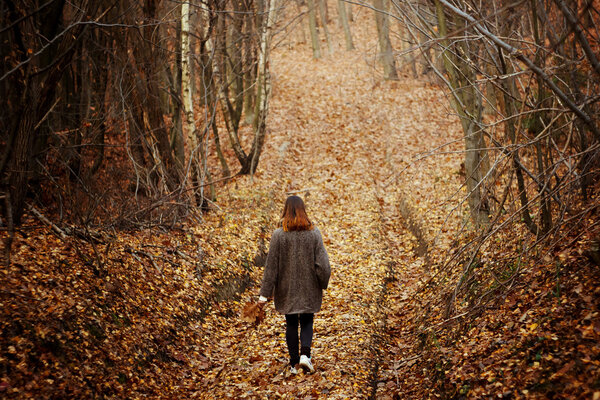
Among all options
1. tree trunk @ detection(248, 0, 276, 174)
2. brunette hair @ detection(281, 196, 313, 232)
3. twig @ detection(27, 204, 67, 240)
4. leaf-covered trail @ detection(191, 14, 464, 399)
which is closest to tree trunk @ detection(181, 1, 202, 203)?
tree trunk @ detection(248, 0, 276, 174)

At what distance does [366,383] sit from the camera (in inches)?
204

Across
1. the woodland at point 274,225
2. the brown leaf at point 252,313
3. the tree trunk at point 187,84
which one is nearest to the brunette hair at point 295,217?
the brown leaf at point 252,313

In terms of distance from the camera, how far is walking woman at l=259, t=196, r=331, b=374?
535 centimetres

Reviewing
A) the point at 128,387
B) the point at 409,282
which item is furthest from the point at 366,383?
the point at 409,282

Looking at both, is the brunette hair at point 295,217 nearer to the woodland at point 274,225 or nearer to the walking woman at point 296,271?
the walking woman at point 296,271

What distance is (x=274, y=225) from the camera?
11.5m

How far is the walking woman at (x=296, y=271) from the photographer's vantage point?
5.35m

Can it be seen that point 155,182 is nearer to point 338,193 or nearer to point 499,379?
point 338,193

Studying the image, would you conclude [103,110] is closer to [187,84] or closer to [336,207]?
[187,84]

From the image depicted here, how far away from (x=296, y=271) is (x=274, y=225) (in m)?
6.20

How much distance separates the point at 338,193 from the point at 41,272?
9.70 metres

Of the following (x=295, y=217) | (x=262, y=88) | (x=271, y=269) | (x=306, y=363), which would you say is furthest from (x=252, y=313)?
(x=262, y=88)

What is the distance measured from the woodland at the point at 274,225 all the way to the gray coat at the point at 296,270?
A: 820 mm

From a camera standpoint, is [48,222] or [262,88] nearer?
[48,222]
